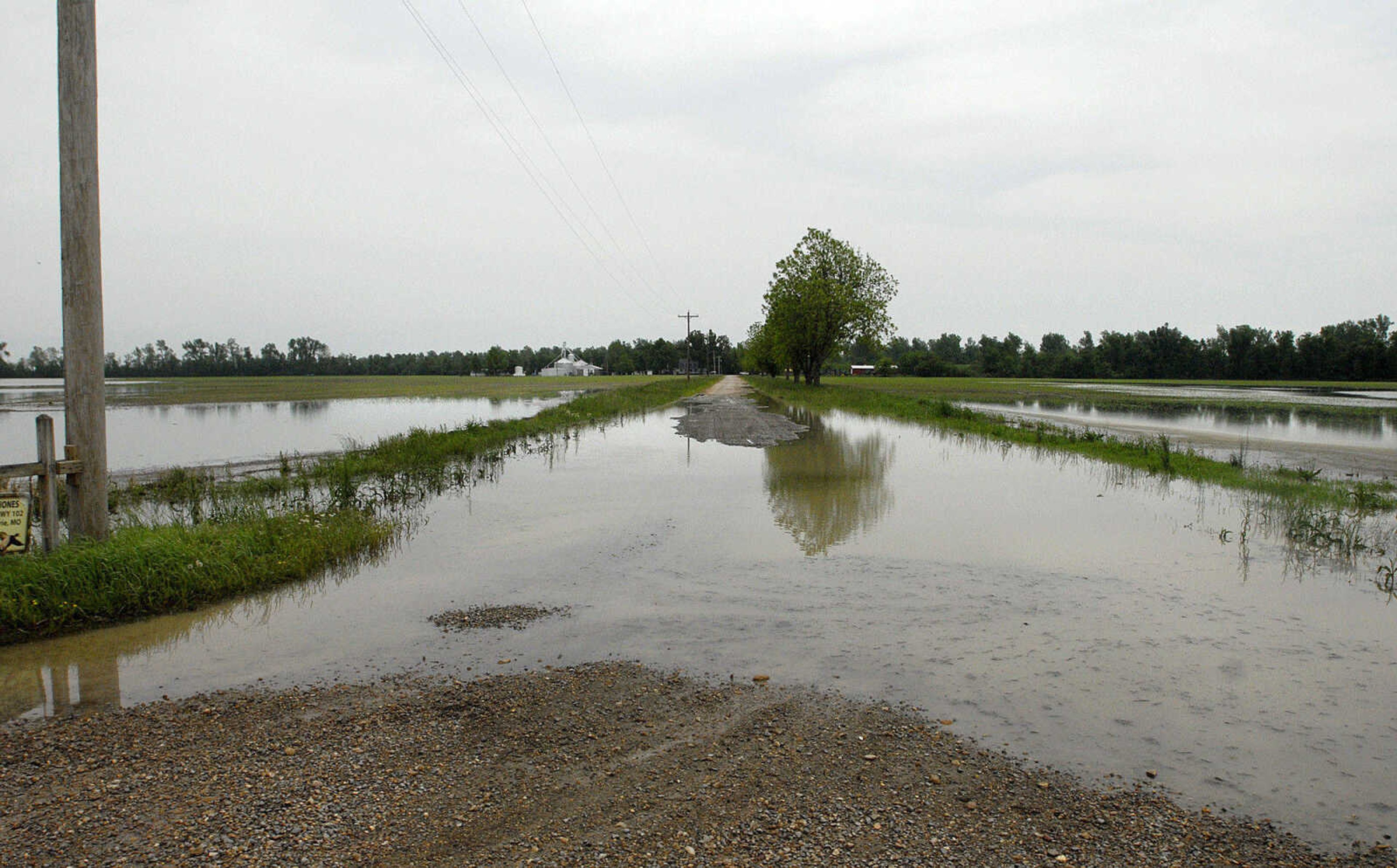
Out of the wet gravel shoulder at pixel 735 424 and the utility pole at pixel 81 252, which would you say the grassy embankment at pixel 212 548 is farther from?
the wet gravel shoulder at pixel 735 424

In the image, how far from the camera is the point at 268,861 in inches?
128

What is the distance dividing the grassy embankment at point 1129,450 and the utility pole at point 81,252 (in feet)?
49.4

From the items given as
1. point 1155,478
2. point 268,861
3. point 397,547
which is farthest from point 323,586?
point 1155,478

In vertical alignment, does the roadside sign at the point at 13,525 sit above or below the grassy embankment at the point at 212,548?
above

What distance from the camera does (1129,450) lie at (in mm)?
19328

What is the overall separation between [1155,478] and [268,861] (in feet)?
52.0

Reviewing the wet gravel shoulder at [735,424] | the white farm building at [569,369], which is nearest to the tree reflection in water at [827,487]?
the wet gravel shoulder at [735,424]

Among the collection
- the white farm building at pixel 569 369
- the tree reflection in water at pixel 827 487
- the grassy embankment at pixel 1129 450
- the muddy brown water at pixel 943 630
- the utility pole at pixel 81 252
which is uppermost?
the white farm building at pixel 569 369

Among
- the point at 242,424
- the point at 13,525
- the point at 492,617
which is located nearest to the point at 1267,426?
the point at 492,617

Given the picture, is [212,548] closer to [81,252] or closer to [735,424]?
[81,252]

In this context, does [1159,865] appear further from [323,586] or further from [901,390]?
[901,390]

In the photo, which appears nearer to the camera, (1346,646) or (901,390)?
(1346,646)

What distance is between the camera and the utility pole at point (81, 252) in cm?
753

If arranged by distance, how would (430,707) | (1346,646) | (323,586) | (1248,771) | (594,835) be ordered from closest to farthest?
(594,835) < (1248,771) < (430,707) < (1346,646) < (323,586)
